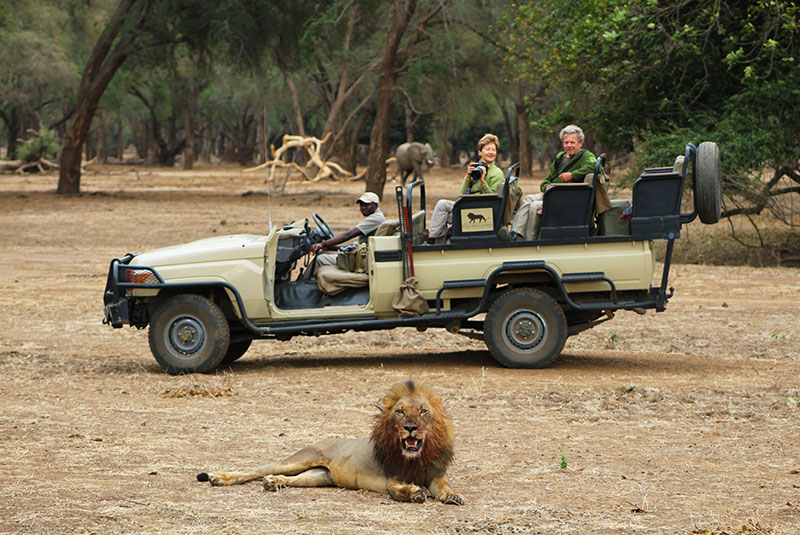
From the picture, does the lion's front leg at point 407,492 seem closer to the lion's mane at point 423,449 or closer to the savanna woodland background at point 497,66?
the lion's mane at point 423,449

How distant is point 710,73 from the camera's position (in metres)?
20.2

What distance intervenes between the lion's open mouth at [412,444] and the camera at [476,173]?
15.7ft

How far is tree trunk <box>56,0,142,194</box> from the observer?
31.6 m

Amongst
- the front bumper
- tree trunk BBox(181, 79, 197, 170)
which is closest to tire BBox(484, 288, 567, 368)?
the front bumper

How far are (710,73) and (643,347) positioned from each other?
10095mm

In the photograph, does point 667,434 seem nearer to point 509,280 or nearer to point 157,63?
point 509,280

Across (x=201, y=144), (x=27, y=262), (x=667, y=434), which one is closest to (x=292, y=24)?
(x=27, y=262)

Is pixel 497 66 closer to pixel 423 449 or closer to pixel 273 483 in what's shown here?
pixel 273 483

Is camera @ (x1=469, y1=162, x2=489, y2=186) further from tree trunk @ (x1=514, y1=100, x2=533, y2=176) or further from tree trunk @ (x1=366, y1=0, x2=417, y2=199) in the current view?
tree trunk @ (x1=514, y1=100, x2=533, y2=176)

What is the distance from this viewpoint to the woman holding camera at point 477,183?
9.97 metres

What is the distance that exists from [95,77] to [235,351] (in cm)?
2444

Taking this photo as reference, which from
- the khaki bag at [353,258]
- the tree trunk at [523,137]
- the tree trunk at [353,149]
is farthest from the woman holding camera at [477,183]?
the tree trunk at [353,149]

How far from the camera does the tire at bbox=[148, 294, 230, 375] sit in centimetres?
253

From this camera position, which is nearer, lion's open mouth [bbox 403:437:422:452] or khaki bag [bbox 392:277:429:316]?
lion's open mouth [bbox 403:437:422:452]
